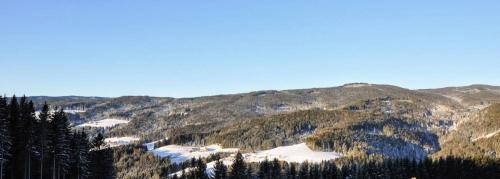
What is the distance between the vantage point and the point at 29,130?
84.9 meters

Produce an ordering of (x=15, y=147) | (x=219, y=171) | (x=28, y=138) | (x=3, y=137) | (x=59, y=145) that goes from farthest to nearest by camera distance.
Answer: (x=219, y=171) < (x=59, y=145) < (x=15, y=147) < (x=28, y=138) < (x=3, y=137)

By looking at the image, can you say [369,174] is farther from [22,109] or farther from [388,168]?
[22,109]

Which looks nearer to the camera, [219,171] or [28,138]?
[28,138]

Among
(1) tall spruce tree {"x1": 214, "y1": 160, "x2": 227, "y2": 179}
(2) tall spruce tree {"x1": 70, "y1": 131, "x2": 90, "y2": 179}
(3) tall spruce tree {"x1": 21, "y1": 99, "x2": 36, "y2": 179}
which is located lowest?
(1) tall spruce tree {"x1": 214, "y1": 160, "x2": 227, "y2": 179}

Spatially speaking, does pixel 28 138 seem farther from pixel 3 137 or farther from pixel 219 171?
pixel 219 171

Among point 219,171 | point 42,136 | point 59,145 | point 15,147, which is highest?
point 42,136

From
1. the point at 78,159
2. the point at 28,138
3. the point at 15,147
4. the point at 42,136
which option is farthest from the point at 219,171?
the point at 15,147

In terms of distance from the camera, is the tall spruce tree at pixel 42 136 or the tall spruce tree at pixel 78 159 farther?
the tall spruce tree at pixel 78 159

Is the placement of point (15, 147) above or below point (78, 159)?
above

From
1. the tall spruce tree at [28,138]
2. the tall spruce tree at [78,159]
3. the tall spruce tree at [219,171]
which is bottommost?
the tall spruce tree at [219,171]

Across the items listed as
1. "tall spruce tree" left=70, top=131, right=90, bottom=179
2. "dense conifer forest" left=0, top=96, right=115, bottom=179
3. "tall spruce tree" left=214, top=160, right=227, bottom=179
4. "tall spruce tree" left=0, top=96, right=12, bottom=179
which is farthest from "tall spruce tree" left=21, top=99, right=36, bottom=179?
"tall spruce tree" left=214, top=160, right=227, bottom=179

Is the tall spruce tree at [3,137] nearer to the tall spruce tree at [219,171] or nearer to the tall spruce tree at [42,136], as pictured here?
the tall spruce tree at [42,136]

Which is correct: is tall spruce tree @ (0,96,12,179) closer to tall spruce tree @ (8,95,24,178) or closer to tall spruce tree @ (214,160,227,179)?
tall spruce tree @ (8,95,24,178)

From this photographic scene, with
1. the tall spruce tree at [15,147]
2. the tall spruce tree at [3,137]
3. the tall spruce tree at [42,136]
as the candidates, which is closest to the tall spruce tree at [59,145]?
the tall spruce tree at [42,136]
